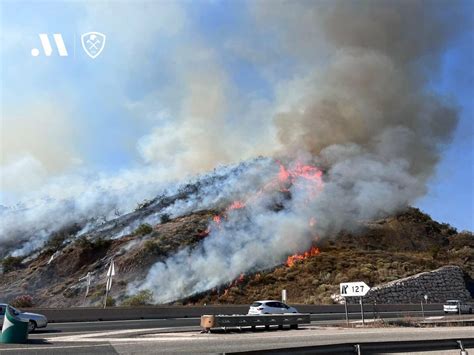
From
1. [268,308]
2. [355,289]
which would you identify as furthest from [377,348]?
[268,308]

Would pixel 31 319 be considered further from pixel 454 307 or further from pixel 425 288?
pixel 425 288

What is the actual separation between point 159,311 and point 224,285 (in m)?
→ 21.9

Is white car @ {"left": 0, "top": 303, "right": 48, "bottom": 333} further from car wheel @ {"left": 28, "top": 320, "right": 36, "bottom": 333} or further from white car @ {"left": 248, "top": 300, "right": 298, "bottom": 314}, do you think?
white car @ {"left": 248, "top": 300, "right": 298, "bottom": 314}

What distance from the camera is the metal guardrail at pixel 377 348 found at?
30.4 feet

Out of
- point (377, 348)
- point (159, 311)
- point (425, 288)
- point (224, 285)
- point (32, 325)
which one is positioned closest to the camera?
point (377, 348)

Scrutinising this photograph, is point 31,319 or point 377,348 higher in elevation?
point 31,319

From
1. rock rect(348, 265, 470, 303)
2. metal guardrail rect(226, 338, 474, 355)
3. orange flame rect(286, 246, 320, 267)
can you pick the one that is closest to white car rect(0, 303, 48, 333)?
metal guardrail rect(226, 338, 474, 355)

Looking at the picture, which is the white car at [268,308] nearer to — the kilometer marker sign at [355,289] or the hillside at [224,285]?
the kilometer marker sign at [355,289]

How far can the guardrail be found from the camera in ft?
96.4

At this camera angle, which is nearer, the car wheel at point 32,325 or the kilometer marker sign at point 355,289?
the car wheel at point 32,325

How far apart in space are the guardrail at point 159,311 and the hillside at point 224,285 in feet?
24.8

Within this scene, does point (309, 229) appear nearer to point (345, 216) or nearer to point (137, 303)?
point (345, 216)

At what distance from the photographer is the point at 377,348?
10.3 metres

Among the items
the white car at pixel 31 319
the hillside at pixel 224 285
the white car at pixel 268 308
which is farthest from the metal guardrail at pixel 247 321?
the hillside at pixel 224 285
